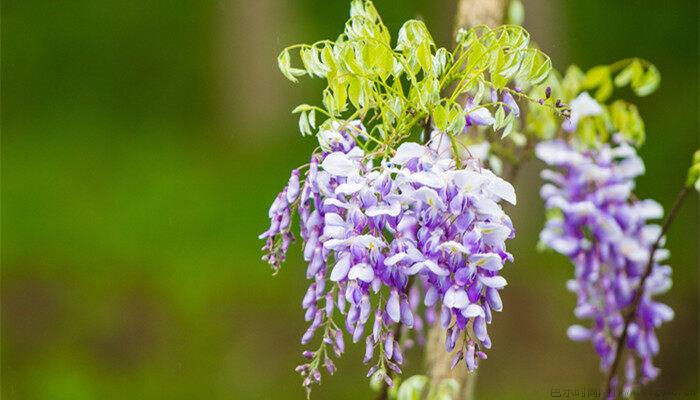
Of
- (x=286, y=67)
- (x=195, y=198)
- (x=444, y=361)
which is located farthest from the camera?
(x=195, y=198)

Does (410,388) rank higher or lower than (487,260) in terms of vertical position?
lower

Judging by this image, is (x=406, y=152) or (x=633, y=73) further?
(x=633, y=73)

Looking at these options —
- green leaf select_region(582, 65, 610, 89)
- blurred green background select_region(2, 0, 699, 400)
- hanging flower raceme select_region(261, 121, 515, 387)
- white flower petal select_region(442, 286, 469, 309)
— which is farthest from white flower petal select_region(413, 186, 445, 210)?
blurred green background select_region(2, 0, 699, 400)

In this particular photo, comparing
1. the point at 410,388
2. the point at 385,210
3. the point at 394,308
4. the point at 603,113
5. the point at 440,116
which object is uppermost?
the point at 603,113

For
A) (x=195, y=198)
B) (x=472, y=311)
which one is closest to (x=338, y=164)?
(x=472, y=311)

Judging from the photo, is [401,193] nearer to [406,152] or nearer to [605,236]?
[406,152]

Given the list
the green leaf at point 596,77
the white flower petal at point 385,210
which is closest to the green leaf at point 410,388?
the white flower petal at point 385,210

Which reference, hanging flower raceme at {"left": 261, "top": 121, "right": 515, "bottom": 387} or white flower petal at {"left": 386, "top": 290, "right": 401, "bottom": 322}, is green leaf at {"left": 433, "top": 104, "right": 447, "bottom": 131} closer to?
hanging flower raceme at {"left": 261, "top": 121, "right": 515, "bottom": 387}
